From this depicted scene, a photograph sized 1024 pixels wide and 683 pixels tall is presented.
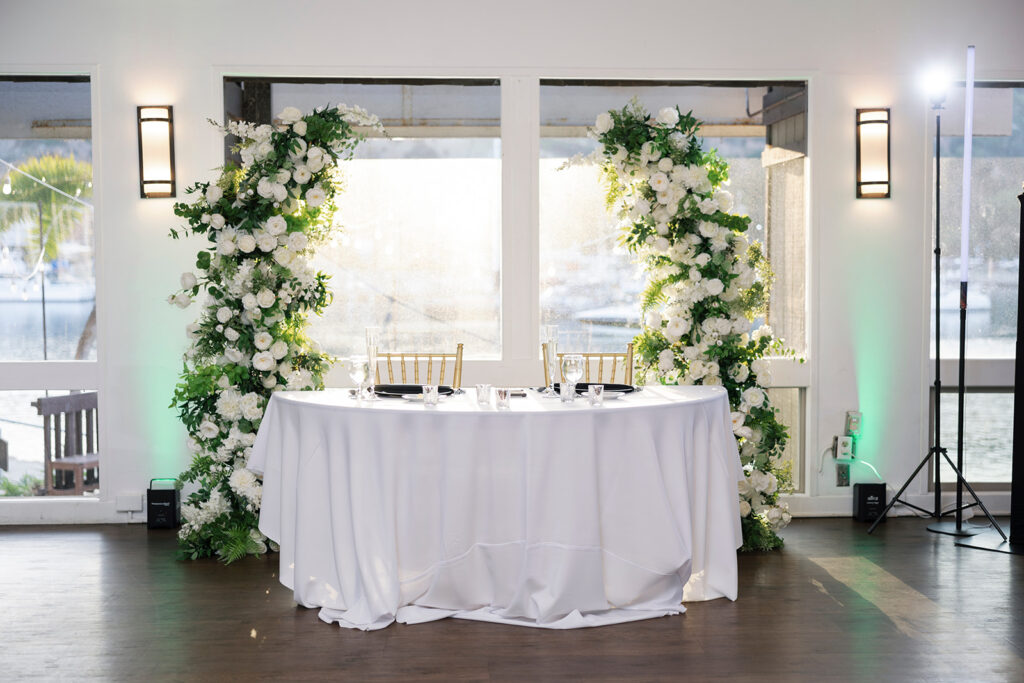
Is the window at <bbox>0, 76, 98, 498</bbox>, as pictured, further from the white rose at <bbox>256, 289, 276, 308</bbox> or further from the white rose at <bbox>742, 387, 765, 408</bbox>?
the white rose at <bbox>742, 387, 765, 408</bbox>

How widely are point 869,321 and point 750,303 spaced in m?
1.28

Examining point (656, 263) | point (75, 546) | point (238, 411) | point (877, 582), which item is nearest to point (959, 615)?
point (877, 582)

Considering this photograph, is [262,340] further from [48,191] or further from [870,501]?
[870,501]

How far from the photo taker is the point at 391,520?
3734 millimetres

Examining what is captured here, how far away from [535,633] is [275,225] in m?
2.32

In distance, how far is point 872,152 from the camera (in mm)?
5758

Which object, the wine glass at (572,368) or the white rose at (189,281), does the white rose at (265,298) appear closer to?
the white rose at (189,281)

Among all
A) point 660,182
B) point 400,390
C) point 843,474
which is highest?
point 660,182

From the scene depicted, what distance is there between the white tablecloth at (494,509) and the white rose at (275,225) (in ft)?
3.79

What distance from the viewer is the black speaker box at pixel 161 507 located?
5.48 meters

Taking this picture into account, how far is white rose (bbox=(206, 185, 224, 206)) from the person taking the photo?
4797mm

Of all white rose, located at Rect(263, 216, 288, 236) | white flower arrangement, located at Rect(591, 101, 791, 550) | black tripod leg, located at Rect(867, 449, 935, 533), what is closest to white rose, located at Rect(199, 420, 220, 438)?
white rose, located at Rect(263, 216, 288, 236)

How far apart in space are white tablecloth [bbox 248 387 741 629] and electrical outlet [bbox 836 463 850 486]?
2297 millimetres

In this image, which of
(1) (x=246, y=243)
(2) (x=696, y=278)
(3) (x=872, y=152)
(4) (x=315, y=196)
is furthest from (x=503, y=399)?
(3) (x=872, y=152)
